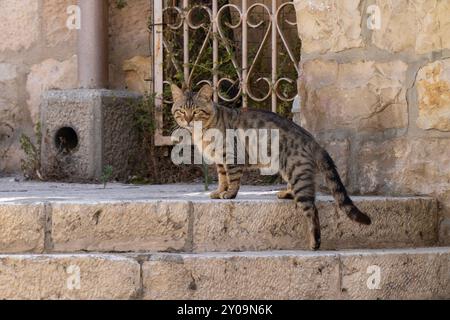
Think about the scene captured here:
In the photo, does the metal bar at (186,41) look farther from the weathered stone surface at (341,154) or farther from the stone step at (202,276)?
the stone step at (202,276)

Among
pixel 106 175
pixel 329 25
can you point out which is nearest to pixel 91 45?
pixel 106 175

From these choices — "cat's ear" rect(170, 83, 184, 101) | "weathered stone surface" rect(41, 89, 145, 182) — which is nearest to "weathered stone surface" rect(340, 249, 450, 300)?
"cat's ear" rect(170, 83, 184, 101)

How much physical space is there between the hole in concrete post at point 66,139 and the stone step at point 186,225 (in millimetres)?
1983

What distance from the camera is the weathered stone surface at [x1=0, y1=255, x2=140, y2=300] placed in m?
4.32

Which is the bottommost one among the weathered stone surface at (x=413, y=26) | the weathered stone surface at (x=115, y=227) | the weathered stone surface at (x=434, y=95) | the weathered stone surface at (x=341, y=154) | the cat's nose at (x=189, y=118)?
the weathered stone surface at (x=115, y=227)

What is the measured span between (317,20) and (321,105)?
517mm

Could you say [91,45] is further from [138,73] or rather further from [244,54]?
[244,54]

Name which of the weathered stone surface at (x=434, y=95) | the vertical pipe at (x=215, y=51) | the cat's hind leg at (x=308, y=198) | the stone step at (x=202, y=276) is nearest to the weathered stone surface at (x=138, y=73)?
the vertical pipe at (x=215, y=51)

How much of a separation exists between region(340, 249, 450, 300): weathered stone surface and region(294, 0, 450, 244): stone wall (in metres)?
0.42

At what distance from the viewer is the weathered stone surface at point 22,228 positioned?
4.53 meters

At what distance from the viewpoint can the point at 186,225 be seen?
462cm

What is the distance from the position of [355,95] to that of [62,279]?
6.71ft
